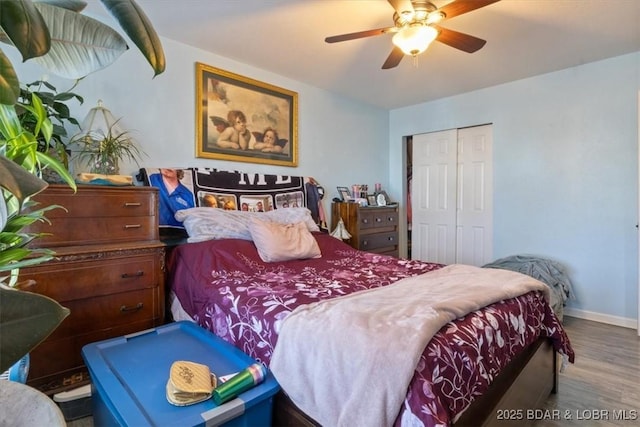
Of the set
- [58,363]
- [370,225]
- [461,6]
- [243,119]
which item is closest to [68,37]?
[58,363]

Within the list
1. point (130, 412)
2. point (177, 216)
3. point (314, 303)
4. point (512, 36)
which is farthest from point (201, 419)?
point (512, 36)

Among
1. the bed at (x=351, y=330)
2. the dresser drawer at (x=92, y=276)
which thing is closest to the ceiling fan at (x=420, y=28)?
the bed at (x=351, y=330)

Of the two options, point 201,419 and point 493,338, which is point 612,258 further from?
point 201,419

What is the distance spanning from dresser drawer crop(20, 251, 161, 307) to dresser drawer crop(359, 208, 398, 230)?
2.21 metres

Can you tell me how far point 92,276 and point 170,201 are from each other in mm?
867

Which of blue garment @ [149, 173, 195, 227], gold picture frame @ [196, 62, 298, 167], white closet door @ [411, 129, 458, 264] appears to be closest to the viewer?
blue garment @ [149, 173, 195, 227]

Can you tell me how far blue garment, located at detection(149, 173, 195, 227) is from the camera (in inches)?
99.7

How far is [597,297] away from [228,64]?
13.4 feet

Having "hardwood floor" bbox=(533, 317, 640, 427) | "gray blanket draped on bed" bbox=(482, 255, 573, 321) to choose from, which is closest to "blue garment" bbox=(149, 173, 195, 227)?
"hardwood floor" bbox=(533, 317, 640, 427)

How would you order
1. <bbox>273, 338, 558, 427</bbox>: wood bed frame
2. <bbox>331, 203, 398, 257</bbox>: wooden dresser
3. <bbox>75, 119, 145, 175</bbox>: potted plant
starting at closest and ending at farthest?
<bbox>273, 338, 558, 427</bbox>: wood bed frame < <bbox>75, 119, 145, 175</bbox>: potted plant < <bbox>331, 203, 398, 257</bbox>: wooden dresser

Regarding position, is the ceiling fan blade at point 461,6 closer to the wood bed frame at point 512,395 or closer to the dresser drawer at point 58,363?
the wood bed frame at point 512,395

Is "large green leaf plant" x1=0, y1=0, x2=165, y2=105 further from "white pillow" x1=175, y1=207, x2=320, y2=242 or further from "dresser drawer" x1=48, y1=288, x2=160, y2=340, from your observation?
"white pillow" x1=175, y1=207, x2=320, y2=242

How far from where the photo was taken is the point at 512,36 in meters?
2.60

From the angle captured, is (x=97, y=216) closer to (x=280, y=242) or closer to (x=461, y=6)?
(x=280, y=242)
